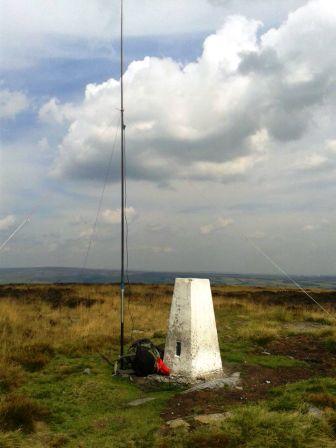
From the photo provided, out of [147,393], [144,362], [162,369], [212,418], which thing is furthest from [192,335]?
[212,418]

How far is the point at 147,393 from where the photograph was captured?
30.6ft

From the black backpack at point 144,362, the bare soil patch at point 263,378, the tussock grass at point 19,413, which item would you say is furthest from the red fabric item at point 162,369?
the tussock grass at point 19,413

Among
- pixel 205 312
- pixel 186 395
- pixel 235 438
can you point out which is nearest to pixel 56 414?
pixel 186 395

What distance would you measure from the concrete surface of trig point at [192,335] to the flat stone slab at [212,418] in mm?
2701

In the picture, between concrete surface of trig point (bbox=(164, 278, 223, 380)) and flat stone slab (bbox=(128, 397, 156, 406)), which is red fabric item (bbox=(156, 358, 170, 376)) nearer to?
concrete surface of trig point (bbox=(164, 278, 223, 380))

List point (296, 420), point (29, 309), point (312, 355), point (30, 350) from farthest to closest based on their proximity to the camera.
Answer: point (29, 309)
point (312, 355)
point (30, 350)
point (296, 420)

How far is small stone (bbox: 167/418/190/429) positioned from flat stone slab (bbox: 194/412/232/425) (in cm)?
23

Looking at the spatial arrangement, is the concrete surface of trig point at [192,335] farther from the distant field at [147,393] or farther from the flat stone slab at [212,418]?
the flat stone slab at [212,418]

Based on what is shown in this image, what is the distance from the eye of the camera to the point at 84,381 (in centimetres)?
975

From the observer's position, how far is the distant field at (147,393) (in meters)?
6.48

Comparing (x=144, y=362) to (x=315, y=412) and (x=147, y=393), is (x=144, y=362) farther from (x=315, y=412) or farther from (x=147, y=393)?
(x=315, y=412)

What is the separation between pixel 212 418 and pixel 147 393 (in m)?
2.52

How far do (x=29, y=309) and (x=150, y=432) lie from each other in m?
16.7

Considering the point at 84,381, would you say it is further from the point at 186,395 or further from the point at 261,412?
the point at 261,412
